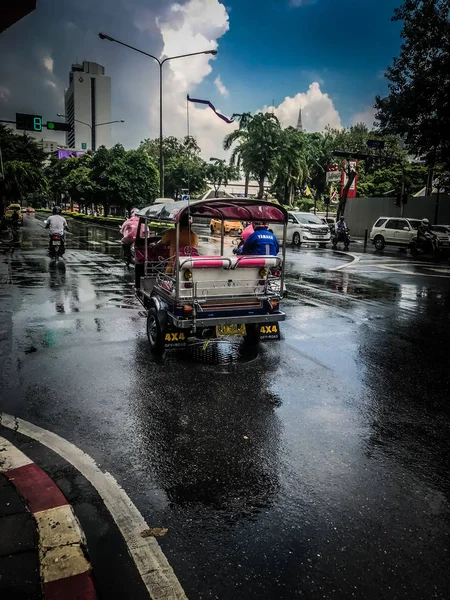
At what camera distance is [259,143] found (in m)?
39.5

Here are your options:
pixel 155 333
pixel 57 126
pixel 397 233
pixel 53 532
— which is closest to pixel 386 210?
pixel 397 233

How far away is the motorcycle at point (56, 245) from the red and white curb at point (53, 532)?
1468 cm

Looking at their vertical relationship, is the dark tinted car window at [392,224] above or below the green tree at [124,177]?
below

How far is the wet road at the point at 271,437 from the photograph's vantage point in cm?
283

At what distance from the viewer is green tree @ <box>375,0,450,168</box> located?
2198 cm

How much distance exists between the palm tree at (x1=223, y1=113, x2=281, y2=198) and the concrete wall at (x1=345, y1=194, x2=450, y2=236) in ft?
28.5

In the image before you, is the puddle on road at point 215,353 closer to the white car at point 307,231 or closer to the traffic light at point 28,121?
the white car at point 307,231

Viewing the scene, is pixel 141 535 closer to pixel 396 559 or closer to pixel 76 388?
pixel 396 559

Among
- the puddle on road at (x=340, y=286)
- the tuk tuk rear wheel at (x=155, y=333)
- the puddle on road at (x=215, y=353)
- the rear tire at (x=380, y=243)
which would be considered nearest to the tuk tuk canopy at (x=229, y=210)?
the tuk tuk rear wheel at (x=155, y=333)

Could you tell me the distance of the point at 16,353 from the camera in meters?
6.56

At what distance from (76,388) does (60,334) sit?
2.35 m

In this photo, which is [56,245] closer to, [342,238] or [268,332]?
[268,332]

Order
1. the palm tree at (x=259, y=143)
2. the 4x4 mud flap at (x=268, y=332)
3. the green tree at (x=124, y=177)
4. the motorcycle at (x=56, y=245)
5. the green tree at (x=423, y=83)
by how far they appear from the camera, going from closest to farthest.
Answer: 1. the 4x4 mud flap at (x=268, y=332)
2. the motorcycle at (x=56, y=245)
3. the green tree at (x=423, y=83)
4. the palm tree at (x=259, y=143)
5. the green tree at (x=124, y=177)

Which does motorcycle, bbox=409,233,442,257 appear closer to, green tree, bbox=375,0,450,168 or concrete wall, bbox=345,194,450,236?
green tree, bbox=375,0,450,168
